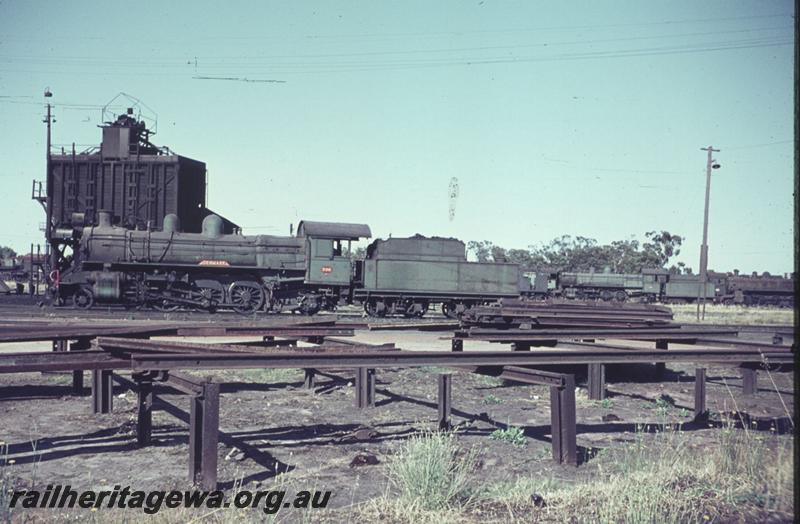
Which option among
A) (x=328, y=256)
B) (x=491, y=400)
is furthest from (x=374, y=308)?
(x=491, y=400)

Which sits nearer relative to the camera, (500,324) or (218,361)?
(218,361)

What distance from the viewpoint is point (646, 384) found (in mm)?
9828

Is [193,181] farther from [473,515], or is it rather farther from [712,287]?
[712,287]

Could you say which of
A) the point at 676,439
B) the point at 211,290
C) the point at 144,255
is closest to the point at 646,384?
the point at 676,439

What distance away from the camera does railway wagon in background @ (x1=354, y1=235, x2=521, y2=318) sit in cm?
2109

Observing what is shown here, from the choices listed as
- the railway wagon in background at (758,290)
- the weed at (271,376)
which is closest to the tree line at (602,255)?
the railway wagon in background at (758,290)

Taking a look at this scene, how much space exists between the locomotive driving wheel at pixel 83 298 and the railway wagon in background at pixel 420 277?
9475mm

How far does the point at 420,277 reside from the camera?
2131 cm

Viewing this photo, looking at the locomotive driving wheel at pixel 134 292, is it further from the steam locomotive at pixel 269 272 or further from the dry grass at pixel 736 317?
the dry grass at pixel 736 317

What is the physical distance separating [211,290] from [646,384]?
50.5 feet

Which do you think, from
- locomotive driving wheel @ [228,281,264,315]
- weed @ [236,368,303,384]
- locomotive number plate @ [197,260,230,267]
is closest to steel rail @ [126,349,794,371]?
weed @ [236,368,303,384]

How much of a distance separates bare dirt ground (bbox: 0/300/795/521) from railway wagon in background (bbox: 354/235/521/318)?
1100 centimetres

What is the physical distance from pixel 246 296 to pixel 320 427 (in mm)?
14961

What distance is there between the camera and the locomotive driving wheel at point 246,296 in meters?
20.7
